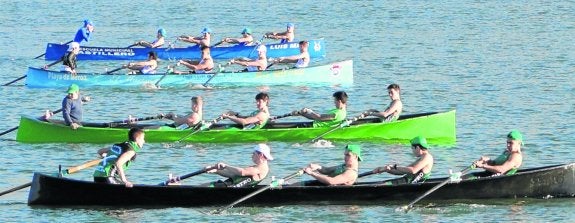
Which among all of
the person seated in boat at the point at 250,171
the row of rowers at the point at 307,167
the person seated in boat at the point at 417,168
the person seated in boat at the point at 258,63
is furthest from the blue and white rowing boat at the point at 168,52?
the person seated in boat at the point at 250,171

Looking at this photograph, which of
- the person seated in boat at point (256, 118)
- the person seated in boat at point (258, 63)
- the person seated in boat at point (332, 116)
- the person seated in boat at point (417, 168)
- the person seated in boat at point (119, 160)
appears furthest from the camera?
the person seated in boat at point (258, 63)

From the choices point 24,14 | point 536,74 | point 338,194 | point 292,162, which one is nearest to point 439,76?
point 536,74

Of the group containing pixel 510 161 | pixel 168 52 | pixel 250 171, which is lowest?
pixel 250 171

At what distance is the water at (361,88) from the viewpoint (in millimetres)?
24719

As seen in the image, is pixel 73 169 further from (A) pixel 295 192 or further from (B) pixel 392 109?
(B) pixel 392 109

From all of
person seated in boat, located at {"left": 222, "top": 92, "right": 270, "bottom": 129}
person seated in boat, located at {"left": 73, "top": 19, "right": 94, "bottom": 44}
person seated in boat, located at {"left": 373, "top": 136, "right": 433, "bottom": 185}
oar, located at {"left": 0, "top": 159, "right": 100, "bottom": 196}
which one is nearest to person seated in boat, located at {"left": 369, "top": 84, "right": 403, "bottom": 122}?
person seated in boat, located at {"left": 222, "top": 92, "right": 270, "bottom": 129}

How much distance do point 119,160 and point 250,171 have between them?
219 centimetres

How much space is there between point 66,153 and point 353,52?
24793 mm

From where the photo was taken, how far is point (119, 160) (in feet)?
78.0

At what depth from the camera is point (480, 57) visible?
5262cm

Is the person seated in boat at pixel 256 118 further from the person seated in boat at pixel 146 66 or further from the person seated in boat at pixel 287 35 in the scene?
the person seated in boat at pixel 287 35

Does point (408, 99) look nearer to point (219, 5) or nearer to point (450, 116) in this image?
point (450, 116)

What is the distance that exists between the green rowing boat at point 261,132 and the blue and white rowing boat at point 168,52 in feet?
59.5

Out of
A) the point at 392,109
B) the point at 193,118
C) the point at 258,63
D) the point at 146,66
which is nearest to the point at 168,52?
the point at 146,66
